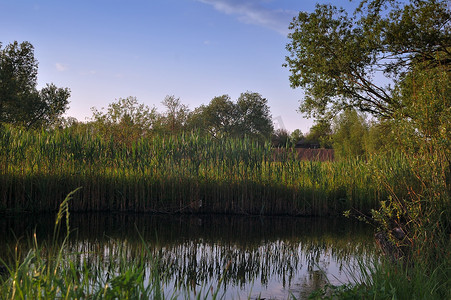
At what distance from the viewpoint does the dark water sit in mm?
6062

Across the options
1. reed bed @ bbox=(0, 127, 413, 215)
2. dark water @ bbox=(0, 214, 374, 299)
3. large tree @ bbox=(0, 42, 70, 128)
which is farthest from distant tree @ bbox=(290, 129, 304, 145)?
large tree @ bbox=(0, 42, 70, 128)

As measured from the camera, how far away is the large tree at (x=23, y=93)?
3016cm

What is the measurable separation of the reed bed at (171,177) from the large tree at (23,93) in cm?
1694

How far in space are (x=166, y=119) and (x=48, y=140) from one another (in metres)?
28.5

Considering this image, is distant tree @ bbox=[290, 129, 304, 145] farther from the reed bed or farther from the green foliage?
the green foliage

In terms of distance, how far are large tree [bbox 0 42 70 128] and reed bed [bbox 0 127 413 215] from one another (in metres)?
16.9

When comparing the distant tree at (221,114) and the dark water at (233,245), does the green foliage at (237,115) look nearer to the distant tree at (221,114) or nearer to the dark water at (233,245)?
the distant tree at (221,114)

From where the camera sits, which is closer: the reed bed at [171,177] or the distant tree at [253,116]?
the reed bed at [171,177]

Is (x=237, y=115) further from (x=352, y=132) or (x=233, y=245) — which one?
(x=233, y=245)

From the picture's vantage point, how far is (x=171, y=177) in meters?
11.9

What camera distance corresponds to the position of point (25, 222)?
32.3 ft

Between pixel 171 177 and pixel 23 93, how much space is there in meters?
28.3

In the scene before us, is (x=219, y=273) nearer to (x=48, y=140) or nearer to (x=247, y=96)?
(x=48, y=140)

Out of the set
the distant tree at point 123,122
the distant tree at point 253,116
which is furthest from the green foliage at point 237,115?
the distant tree at point 123,122
